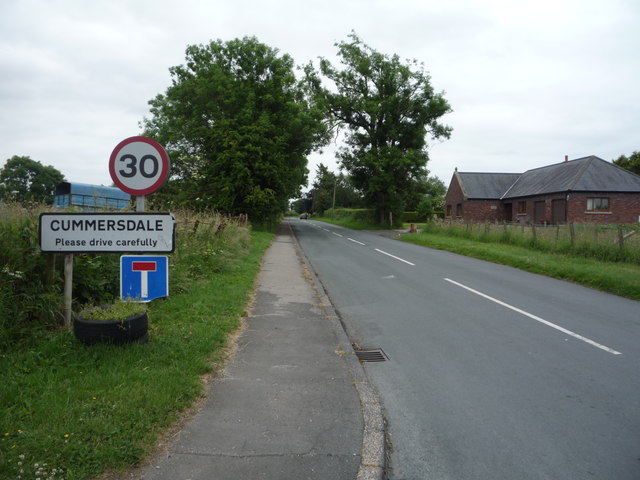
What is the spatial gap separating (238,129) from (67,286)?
26211 millimetres

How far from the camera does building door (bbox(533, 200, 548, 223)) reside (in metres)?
37.6

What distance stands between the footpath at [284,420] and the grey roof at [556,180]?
35043 mm

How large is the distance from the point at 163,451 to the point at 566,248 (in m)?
16.2

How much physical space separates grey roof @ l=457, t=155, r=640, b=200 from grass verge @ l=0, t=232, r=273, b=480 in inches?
1425

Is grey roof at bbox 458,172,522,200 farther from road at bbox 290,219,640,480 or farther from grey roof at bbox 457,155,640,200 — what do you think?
road at bbox 290,219,640,480

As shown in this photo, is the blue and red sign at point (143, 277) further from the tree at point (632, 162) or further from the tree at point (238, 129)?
the tree at point (632, 162)

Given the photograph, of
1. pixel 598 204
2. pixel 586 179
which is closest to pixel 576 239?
pixel 598 204

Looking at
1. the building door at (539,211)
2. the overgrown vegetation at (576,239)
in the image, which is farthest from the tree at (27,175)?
the building door at (539,211)

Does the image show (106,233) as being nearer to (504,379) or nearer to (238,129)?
(504,379)

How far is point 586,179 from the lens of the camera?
1371 inches

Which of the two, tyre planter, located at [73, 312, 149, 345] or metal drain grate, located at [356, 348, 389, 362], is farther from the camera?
metal drain grate, located at [356, 348, 389, 362]

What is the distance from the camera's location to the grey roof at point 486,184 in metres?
45.1

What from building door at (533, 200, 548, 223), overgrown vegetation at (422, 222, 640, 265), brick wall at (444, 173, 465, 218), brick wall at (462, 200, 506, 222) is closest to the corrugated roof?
building door at (533, 200, 548, 223)

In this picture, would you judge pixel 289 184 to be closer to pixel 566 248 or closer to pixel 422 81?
pixel 422 81
